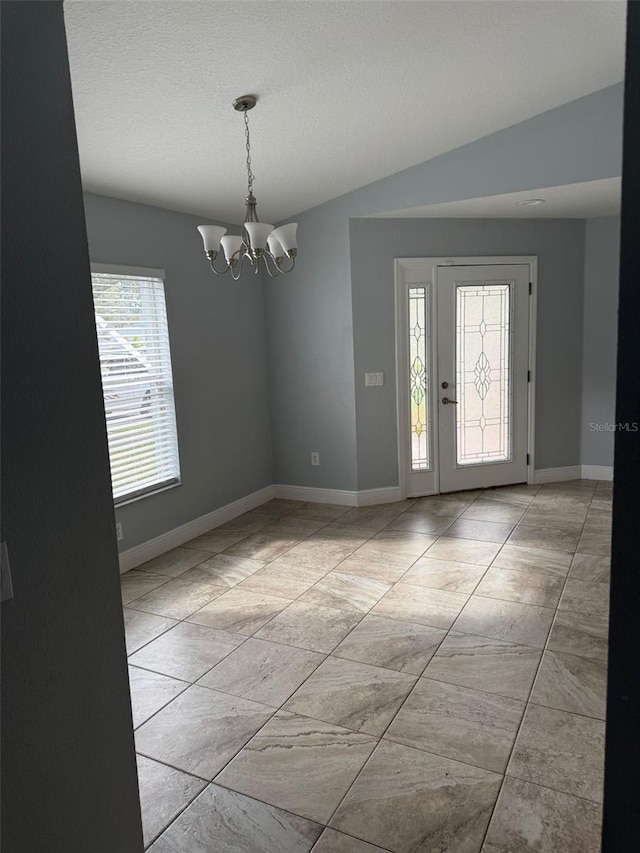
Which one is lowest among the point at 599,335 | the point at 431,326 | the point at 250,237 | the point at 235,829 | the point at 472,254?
the point at 235,829

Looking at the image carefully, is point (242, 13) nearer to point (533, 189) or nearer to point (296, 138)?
point (296, 138)

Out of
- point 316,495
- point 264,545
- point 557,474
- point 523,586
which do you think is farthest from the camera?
point 557,474

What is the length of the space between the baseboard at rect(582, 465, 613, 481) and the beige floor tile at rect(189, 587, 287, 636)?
3.65m

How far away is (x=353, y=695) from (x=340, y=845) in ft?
2.43

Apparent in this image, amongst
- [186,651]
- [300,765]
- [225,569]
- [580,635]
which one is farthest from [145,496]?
[580,635]

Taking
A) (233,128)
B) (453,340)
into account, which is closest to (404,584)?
(453,340)

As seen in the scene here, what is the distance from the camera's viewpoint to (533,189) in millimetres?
3973

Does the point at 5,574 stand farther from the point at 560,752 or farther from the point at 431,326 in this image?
the point at 431,326

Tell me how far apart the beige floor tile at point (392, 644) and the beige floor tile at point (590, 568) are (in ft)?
3.73

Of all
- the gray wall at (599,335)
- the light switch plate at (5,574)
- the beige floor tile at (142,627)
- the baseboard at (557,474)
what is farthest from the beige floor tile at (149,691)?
the gray wall at (599,335)

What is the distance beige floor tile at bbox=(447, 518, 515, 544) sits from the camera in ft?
13.9

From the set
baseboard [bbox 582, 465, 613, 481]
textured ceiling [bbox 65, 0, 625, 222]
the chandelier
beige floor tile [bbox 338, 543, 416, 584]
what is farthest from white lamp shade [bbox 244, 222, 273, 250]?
baseboard [bbox 582, 465, 613, 481]

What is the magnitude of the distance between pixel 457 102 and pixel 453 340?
2.14m

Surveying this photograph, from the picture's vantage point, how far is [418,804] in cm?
188
